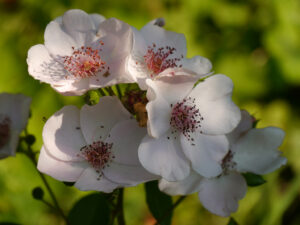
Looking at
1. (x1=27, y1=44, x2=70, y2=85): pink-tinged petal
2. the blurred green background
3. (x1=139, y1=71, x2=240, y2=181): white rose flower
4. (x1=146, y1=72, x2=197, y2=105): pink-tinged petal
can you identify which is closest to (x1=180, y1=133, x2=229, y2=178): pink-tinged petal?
(x1=139, y1=71, x2=240, y2=181): white rose flower

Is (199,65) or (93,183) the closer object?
(93,183)

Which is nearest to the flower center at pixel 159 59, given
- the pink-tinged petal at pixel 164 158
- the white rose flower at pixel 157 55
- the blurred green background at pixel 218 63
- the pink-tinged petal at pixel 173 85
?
the white rose flower at pixel 157 55

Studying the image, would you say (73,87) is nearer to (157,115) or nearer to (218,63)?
(157,115)

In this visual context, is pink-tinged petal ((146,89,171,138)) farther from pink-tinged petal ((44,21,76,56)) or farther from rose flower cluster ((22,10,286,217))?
pink-tinged petal ((44,21,76,56))

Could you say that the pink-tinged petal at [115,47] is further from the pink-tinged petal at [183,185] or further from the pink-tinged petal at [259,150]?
the pink-tinged petal at [259,150]

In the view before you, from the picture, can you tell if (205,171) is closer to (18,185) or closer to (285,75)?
(18,185)

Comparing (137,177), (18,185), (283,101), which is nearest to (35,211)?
(18,185)

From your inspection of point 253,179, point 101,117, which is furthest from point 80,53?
point 253,179

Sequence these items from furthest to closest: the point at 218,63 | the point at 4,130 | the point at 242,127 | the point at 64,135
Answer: the point at 218,63
the point at 4,130
the point at 242,127
the point at 64,135
